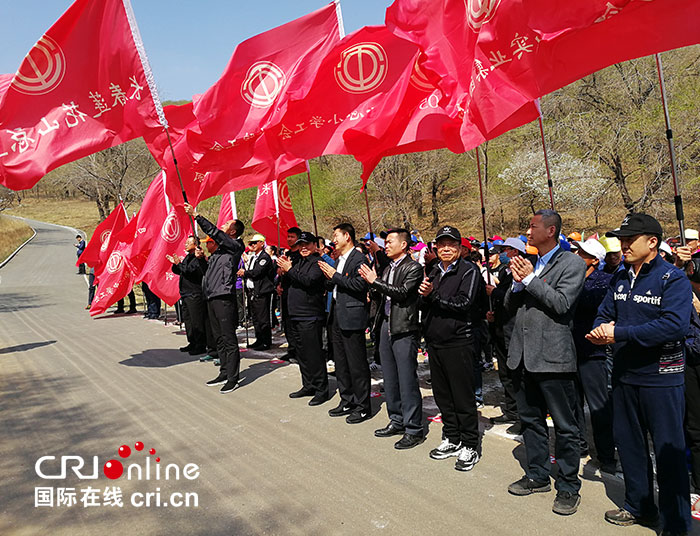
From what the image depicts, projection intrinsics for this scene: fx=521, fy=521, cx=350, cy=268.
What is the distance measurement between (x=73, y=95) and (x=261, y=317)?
5.14 m

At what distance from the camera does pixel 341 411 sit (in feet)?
20.5

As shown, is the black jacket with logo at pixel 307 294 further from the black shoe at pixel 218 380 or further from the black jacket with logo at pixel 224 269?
the black shoe at pixel 218 380

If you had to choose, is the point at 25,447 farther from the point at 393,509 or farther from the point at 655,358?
the point at 655,358

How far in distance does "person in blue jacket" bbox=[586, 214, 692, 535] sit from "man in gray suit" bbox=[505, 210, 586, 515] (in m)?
0.33

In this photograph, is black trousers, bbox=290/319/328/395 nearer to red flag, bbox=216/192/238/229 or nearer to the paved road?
the paved road

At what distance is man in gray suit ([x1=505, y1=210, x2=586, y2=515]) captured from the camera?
12.8 feet

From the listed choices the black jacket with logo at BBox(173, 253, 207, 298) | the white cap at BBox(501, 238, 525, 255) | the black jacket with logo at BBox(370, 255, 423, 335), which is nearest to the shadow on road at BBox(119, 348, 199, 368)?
the black jacket with logo at BBox(173, 253, 207, 298)

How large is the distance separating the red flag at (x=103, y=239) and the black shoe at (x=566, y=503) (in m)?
13.0

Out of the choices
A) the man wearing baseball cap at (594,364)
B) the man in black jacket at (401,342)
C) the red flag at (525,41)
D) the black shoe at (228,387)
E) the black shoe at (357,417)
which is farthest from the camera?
the black shoe at (228,387)

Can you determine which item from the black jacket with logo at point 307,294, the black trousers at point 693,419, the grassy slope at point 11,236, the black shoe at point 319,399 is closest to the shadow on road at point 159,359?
the black jacket with logo at point 307,294

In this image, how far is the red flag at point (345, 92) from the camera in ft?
24.9

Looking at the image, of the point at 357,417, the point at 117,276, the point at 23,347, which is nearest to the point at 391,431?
the point at 357,417

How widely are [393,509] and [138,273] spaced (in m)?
10.3

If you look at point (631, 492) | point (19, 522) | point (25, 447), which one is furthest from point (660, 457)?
point (25, 447)
